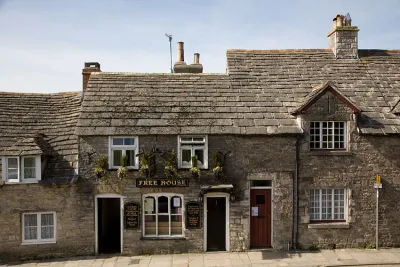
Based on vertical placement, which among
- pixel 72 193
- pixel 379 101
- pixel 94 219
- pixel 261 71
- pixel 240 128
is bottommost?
pixel 94 219

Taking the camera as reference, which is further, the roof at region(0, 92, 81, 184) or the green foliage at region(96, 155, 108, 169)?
the roof at region(0, 92, 81, 184)

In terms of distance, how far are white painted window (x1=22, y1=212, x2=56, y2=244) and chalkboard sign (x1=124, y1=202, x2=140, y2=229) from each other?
2794 mm

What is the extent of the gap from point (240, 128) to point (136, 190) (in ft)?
15.8

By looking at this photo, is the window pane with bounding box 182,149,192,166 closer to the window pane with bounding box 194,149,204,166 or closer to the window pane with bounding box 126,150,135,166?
the window pane with bounding box 194,149,204,166

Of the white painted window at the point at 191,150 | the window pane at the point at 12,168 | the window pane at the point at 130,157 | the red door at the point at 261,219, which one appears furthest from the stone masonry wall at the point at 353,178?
the window pane at the point at 12,168

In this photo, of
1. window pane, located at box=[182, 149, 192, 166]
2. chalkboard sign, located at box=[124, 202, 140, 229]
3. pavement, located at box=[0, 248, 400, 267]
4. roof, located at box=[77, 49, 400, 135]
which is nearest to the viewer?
pavement, located at box=[0, 248, 400, 267]

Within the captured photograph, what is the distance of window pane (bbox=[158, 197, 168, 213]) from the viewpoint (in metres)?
13.5

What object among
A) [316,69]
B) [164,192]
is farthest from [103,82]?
[316,69]

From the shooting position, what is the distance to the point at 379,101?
48.3 feet

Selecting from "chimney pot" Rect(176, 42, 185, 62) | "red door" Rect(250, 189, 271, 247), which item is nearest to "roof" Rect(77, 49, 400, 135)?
"red door" Rect(250, 189, 271, 247)

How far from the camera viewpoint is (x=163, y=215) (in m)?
13.5

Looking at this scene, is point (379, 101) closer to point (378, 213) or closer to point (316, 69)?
point (316, 69)

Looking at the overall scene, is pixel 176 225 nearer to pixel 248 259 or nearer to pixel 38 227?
pixel 248 259

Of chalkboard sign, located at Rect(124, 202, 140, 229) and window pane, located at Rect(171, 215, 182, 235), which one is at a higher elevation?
chalkboard sign, located at Rect(124, 202, 140, 229)
